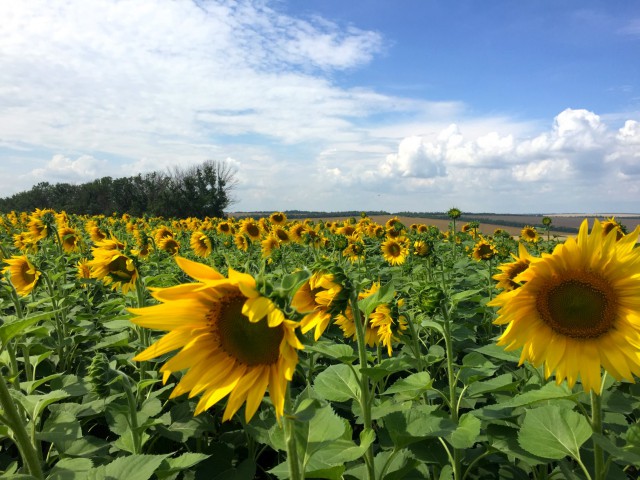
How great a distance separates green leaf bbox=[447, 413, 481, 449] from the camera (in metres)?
2.09

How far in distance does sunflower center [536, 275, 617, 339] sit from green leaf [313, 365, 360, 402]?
1125 mm

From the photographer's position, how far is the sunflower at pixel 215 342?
164 cm

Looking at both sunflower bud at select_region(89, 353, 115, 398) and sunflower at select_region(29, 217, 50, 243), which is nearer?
sunflower bud at select_region(89, 353, 115, 398)

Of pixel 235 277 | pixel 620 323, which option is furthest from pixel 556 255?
pixel 235 277

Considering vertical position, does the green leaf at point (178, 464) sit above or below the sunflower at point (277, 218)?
below

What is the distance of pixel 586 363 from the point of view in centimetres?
219

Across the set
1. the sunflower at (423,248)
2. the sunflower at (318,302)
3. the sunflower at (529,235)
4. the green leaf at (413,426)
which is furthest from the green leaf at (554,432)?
the sunflower at (529,235)

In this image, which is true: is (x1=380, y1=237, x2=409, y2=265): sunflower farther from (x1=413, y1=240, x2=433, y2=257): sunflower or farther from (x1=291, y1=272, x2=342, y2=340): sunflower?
(x1=291, y1=272, x2=342, y2=340): sunflower

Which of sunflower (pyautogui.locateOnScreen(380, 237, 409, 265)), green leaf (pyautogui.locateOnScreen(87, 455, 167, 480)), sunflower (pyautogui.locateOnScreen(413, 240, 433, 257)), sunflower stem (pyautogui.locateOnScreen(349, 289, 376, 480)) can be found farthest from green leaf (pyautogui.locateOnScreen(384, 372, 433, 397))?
sunflower (pyautogui.locateOnScreen(380, 237, 409, 265))

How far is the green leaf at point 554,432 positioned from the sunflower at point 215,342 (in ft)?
4.68

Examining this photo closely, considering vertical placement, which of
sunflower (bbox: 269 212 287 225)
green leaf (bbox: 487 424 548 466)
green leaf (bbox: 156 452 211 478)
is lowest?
green leaf (bbox: 487 424 548 466)

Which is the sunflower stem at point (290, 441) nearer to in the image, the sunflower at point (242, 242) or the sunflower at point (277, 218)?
the sunflower at point (242, 242)

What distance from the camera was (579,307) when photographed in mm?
2293

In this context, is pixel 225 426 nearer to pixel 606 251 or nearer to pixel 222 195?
pixel 606 251
